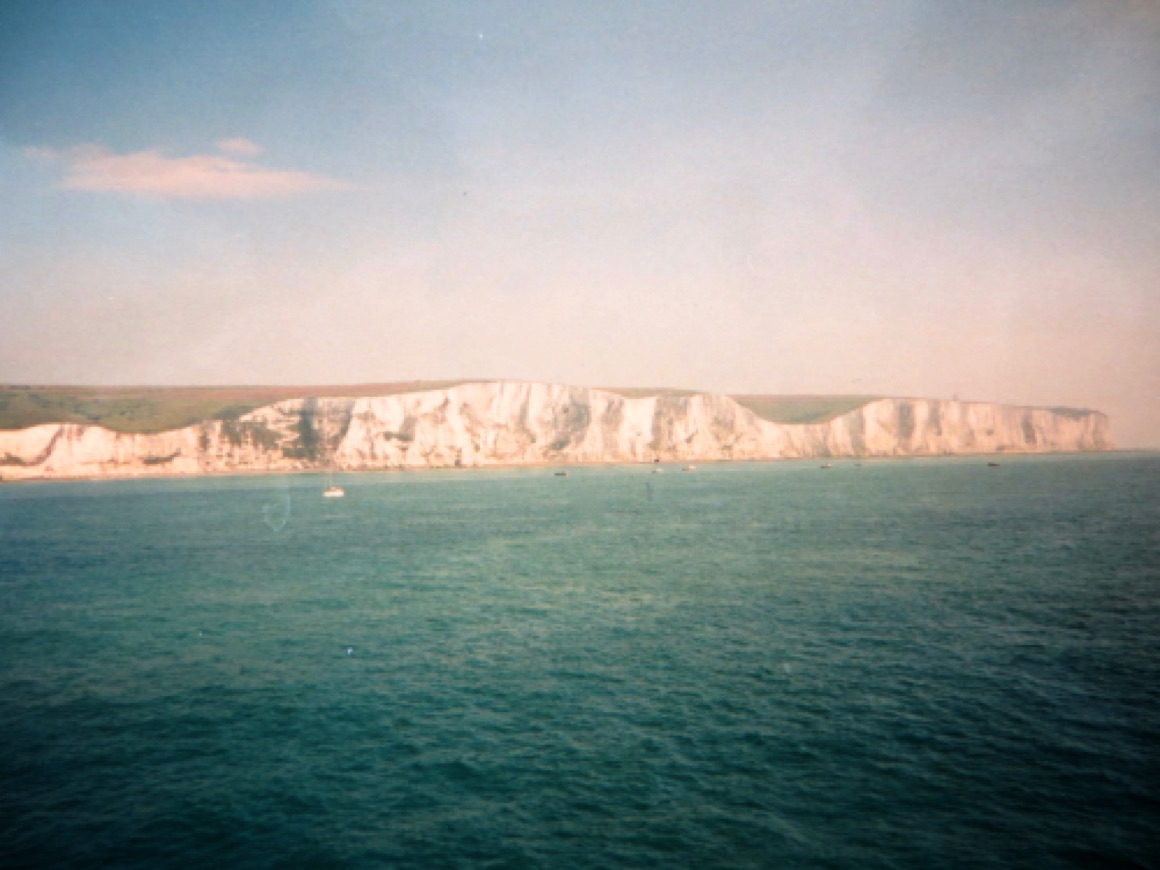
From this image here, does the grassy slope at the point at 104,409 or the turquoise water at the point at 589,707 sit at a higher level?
the grassy slope at the point at 104,409

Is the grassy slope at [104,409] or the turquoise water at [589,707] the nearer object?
the turquoise water at [589,707]

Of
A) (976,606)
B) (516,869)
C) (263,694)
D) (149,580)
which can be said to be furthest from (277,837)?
(149,580)

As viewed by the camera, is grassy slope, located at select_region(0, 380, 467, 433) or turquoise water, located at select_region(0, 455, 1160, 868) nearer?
turquoise water, located at select_region(0, 455, 1160, 868)

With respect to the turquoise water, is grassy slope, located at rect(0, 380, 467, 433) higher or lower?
higher

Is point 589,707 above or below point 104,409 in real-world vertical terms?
below

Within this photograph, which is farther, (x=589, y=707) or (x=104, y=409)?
(x=104, y=409)

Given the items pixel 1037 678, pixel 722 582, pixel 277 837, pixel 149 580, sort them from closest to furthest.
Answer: pixel 277 837, pixel 1037 678, pixel 722 582, pixel 149 580

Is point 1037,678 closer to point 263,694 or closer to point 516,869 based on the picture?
point 516,869

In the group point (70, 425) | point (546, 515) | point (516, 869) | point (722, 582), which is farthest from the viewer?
point (70, 425)
